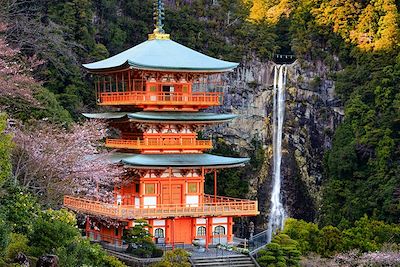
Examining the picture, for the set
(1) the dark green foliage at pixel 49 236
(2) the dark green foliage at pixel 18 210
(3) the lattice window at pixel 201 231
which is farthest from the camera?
(3) the lattice window at pixel 201 231

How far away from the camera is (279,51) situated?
186 ft

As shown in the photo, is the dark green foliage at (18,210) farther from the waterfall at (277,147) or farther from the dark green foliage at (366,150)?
the waterfall at (277,147)

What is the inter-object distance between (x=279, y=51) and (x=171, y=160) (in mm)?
28729

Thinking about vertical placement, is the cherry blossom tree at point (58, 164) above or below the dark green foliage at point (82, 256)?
above

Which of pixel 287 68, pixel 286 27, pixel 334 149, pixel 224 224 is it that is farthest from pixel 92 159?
pixel 286 27

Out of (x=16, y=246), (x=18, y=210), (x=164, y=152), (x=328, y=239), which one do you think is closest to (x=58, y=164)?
(x=18, y=210)

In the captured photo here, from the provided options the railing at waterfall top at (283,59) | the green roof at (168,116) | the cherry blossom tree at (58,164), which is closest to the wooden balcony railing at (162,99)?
the green roof at (168,116)

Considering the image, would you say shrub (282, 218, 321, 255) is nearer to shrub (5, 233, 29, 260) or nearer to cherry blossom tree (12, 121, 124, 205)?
cherry blossom tree (12, 121, 124, 205)

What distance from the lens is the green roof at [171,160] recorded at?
28.5 metres

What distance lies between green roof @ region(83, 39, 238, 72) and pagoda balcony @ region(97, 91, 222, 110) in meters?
1.01

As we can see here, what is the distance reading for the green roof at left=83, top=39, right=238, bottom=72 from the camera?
2920cm

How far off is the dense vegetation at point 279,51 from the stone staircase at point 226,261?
5.95 metres

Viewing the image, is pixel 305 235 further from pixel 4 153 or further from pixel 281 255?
pixel 4 153

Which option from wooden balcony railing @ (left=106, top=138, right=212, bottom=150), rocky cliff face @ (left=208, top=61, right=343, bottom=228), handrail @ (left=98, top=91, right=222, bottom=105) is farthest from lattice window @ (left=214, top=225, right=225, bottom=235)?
rocky cliff face @ (left=208, top=61, right=343, bottom=228)
